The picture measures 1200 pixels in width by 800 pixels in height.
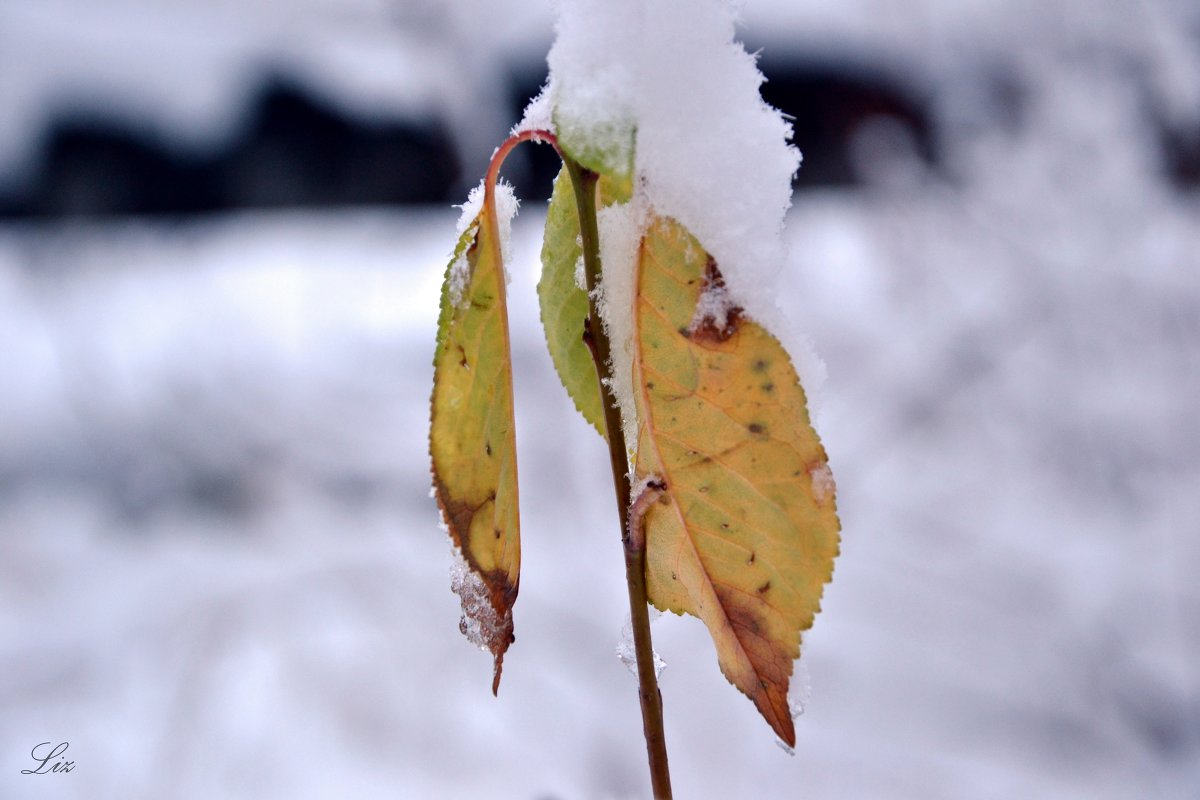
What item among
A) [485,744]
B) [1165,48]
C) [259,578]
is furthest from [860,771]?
[1165,48]

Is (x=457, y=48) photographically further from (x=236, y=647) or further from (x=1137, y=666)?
(x=1137, y=666)

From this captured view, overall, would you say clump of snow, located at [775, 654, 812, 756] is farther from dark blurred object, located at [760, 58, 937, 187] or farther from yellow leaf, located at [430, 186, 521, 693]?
dark blurred object, located at [760, 58, 937, 187]

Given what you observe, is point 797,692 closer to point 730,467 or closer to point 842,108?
point 730,467

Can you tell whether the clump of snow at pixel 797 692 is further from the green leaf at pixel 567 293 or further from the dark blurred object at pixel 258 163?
the dark blurred object at pixel 258 163
